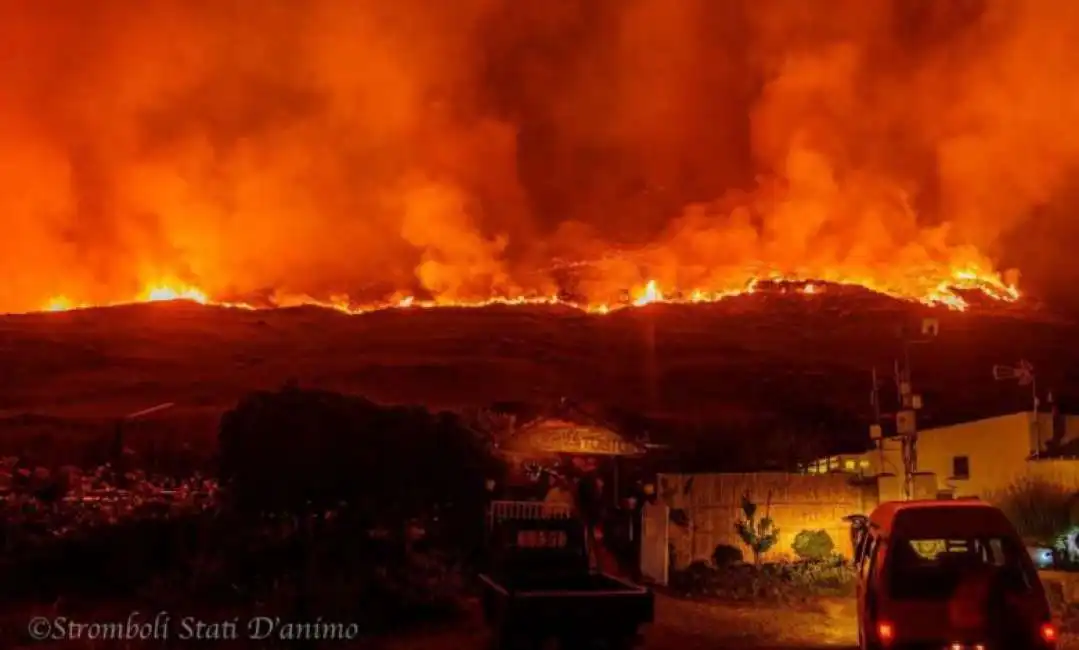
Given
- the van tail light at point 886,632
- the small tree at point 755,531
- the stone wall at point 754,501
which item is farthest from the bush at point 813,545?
the van tail light at point 886,632

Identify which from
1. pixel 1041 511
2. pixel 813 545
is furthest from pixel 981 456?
pixel 813 545

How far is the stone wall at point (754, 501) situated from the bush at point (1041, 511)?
8.81 feet

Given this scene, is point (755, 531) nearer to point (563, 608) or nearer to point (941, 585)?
point (563, 608)

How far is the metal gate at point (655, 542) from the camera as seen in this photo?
17.9m

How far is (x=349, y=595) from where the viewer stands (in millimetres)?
12648

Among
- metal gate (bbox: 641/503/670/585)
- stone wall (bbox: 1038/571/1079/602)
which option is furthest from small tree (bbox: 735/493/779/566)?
stone wall (bbox: 1038/571/1079/602)

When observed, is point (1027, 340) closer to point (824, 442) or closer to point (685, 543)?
point (824, 442)

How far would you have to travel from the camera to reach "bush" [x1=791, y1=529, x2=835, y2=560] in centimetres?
1847

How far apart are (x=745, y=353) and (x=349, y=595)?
35.7 meters

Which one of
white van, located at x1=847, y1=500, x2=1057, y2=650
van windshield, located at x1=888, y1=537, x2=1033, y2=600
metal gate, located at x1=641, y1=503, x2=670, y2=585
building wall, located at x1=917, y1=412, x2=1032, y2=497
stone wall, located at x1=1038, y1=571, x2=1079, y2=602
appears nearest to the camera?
white van, located at x1=847, y1=500, x2=1057, y2=650

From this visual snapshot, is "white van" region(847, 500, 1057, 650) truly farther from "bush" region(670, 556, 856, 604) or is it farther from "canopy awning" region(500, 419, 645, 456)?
"canopy awning" region(500, 419, 645, 456)

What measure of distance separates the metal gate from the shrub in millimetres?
883

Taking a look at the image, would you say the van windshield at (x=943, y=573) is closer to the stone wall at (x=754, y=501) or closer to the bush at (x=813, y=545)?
the stone wall at (x=754, y=501)

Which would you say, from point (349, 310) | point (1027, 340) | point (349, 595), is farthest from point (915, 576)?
point (349, 310)
